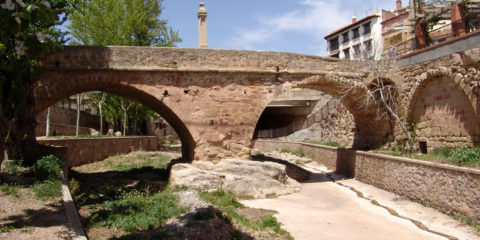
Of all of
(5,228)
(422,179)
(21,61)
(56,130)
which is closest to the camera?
(5,228)

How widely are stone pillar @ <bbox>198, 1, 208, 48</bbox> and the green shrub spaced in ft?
28.3

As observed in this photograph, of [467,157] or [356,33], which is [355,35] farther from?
[467,157]

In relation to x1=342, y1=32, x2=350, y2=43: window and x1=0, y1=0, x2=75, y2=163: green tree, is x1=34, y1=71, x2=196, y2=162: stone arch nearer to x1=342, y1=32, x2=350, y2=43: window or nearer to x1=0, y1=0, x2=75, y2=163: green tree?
x1=0, y1=0, x2=75, y2=163: green tree

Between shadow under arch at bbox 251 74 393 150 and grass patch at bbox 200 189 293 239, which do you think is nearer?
grass patch at bbox 200 189 293 239

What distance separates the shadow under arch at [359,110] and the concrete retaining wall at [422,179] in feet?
4.02

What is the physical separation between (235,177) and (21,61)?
23.6ft

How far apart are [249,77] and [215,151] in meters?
3.04

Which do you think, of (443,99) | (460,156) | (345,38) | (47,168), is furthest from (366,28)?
(47,168)

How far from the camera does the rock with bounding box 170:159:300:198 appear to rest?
39.7 feet

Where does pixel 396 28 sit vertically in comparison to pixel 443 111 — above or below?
above

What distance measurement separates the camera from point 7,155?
1051cm

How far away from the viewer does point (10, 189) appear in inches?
311

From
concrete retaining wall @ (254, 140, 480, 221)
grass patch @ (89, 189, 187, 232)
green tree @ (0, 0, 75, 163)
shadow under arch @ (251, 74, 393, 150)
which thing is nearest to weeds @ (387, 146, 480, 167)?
concrete retaining wall @ (254, 140, 480, 221)

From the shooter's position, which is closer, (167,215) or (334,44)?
(167,215)
